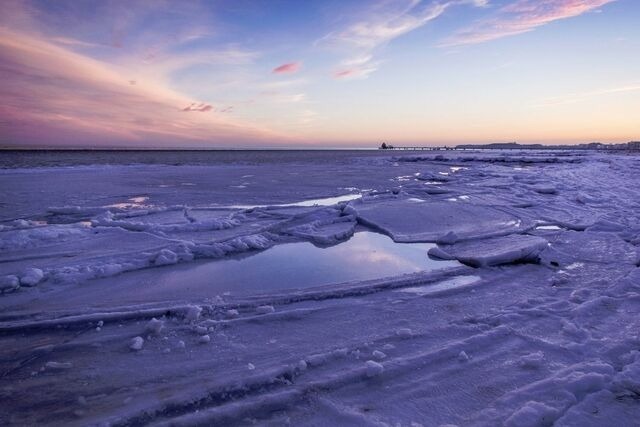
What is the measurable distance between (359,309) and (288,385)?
130cm

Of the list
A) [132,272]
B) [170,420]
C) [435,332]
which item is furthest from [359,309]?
[132,272]

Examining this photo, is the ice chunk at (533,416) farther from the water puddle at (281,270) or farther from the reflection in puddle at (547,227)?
the reflection in puddle at (547,227)

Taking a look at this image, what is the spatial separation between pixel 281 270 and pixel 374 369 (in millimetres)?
2357

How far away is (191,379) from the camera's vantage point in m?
2.32

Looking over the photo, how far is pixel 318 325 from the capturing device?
3.11 meters

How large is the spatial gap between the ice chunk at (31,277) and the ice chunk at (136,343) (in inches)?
79.6

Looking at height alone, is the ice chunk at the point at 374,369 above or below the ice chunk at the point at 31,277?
below

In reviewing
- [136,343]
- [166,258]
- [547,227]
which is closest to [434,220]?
[547,227]

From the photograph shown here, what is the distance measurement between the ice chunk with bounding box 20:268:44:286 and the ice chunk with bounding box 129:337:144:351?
2.02m

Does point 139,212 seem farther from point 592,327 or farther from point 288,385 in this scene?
point 592,327

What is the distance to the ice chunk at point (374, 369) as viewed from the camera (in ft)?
7.77

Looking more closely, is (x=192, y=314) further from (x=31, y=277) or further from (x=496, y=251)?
(x=496, y=251)

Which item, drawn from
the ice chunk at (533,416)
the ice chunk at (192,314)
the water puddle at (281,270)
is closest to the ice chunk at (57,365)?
the ice chunk at (192,314)

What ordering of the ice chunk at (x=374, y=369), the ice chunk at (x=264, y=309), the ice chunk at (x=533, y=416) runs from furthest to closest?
the ice chunk at (x=264, y=309) < the ice chunk at (x=374, y=369) < the ice chunk at (x=533, y=416)
